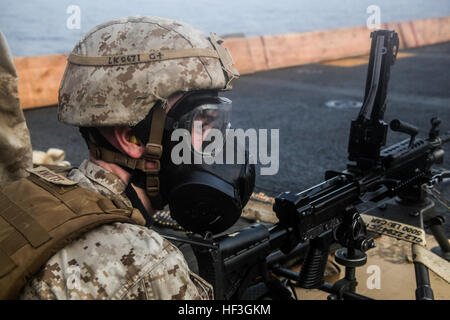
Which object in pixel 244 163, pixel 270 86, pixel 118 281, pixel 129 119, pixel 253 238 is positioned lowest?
pixel 270 86

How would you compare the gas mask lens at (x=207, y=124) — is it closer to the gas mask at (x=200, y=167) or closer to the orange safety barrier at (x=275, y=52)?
the gas mask at (x=200, y=167)

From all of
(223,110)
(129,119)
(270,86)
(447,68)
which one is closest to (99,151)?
(129,119)

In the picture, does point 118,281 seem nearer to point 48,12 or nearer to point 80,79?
point 80,79

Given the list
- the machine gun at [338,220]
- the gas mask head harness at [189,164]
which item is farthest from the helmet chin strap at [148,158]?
the machine gun at [338,220]

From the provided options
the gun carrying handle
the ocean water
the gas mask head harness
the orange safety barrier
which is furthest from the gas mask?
A: the orange safety barrier

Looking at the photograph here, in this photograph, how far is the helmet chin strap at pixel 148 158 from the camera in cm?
174

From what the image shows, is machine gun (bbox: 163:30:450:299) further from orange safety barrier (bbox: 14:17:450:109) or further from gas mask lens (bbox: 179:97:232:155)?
orange safety barrier (bbox: 14:17:450:109)

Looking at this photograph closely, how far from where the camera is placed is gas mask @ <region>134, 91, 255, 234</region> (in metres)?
1.77

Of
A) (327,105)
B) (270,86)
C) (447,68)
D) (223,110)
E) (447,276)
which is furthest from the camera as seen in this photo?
(447,68)

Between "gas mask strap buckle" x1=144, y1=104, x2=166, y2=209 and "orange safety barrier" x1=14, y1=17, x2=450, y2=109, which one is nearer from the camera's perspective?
"gas mask strap buckle" x1=144, y1=104, x2=166, y2=209

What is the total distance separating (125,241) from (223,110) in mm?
713

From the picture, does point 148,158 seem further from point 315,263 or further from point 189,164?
point 315,263

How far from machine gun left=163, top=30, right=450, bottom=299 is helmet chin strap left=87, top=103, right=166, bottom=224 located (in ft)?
0.86

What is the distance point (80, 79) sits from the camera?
178cm
